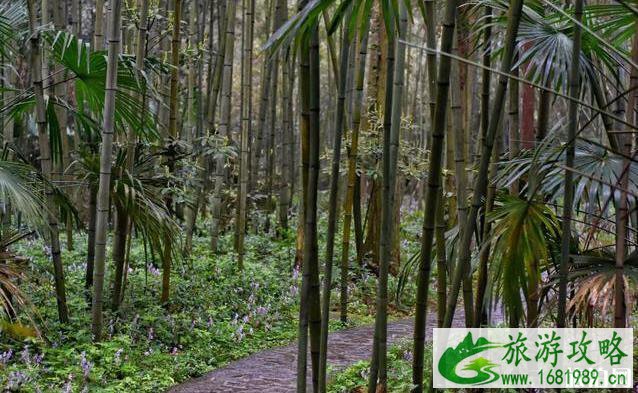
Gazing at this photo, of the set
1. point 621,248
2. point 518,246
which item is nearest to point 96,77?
point 518,246

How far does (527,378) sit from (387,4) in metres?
1.64

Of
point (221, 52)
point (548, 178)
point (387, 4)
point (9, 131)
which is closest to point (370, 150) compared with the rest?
point (221, 52)

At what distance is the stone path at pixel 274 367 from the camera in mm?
3920

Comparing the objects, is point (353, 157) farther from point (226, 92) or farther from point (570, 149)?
point (570, 149)

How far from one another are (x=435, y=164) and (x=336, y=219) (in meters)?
1.73

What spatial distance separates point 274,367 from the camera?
4336mm

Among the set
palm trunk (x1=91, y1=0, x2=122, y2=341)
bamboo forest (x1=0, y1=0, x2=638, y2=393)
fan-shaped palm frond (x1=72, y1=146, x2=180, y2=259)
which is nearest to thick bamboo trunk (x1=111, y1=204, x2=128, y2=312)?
bamboo forest (x1=0, y1=0, x2=638, y2=393)

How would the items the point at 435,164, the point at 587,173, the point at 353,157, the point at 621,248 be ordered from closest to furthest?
1. the point at 435,164
2. the point at 621,248
3. the point at 587,173
4. the point at 353,157

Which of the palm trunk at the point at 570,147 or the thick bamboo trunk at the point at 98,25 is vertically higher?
the thick bamboo trunk at the point at 98,25

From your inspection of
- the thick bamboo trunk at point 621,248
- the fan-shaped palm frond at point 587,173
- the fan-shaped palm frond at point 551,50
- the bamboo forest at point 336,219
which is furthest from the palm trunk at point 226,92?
the thick bamboo trunk at point 621,248

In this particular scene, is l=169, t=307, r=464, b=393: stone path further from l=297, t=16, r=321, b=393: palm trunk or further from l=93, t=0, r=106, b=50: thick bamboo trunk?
l=93, t=0, r=106, b=50: thick bamboo trunk

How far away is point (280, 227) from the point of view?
8.89 m

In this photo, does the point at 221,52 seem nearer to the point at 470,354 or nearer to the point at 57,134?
the point at 57,134

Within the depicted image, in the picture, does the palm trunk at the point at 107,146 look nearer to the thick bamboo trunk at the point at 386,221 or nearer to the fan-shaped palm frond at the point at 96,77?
the fan-shaped palm frond at the point at 96,77
